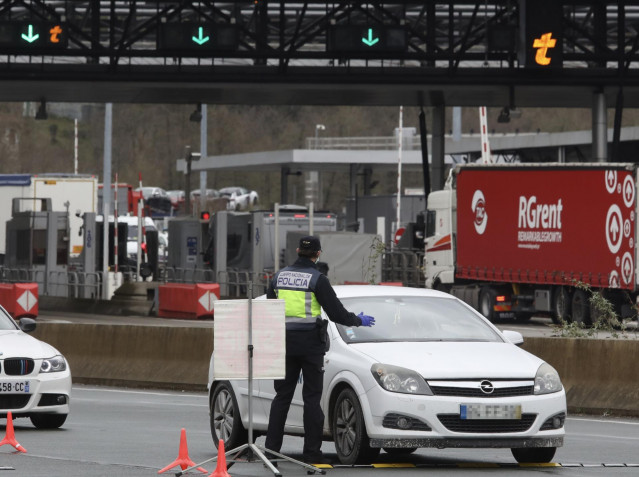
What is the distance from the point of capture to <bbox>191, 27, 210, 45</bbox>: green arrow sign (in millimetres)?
34906

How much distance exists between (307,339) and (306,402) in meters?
0.45

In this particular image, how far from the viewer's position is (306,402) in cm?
1238

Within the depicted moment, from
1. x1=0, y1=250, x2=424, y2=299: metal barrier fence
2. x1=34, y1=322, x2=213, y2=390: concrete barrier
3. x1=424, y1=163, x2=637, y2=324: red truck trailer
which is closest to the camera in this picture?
x1=34, y1=322, x2=213, y2=390: concrete barrier

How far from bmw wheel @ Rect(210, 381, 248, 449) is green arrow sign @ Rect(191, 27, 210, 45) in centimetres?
2137

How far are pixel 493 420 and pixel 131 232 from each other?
159ft

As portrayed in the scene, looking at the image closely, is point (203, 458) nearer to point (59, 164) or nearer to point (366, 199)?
point (366, 199)

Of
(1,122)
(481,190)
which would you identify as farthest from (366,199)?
(1,122)

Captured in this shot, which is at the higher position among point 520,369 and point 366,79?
point 366,79

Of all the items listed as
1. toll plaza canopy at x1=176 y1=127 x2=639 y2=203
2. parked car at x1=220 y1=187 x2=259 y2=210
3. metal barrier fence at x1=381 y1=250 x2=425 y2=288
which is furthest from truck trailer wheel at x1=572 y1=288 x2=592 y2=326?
parked car at x1=220 y1=187 x2=259 y2=210

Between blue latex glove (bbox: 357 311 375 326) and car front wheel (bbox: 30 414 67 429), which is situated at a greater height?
blue latex glove (bbox: 357 311 375 326)

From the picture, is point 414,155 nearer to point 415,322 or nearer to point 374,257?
point 374,257

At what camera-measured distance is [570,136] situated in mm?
64375

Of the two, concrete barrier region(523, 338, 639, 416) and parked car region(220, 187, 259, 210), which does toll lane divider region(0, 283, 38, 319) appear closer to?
concrete barrier region(523, 338, 639, 416)

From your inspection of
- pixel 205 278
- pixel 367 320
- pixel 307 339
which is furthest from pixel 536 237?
pixel 307 339
